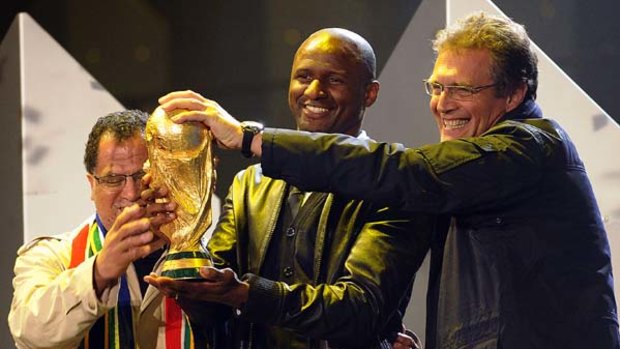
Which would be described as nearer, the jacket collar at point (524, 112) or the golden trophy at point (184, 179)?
the golden trophy at point (184, 179)

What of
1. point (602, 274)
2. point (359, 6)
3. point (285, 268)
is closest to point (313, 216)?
point (285, 268)

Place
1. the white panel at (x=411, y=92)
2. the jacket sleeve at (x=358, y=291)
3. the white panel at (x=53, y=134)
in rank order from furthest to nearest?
the white panel at (x=53, y=134)
the white panel at (x=411, y=92)
the jacket sleeve at (x=358, y=291)

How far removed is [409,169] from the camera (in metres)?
1.85

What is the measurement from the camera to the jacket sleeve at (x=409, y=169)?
72.1 inches

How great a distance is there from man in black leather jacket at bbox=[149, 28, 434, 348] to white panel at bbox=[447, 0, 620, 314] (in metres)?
1.34

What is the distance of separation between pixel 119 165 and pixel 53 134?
1928mm

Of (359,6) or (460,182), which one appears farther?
(359,6)

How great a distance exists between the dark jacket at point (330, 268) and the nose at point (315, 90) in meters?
0.20

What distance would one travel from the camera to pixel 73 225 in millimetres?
4055

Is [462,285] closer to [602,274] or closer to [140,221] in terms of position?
[602,274]

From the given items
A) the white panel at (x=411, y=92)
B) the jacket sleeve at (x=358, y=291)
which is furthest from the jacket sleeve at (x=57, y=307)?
the white panel at (x=411, y=92)

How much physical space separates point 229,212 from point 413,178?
0.50m

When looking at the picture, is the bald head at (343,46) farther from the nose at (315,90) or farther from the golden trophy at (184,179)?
the golden trophy at (184,179)

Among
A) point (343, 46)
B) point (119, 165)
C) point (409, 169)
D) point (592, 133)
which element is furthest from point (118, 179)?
→ point (592, 133)
